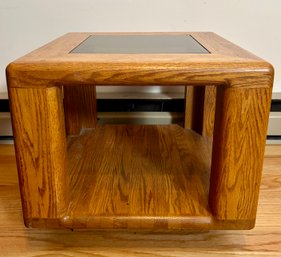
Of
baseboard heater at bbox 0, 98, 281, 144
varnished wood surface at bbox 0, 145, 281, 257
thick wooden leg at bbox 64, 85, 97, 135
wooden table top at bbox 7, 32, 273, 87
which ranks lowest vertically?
varnished wood surface at bbox 0, 145, 281, 257

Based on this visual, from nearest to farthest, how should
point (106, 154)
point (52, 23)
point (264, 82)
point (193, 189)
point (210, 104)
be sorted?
point (264, 82)
point (193, 189)
point (106, 154)
point (210, 104)
point (52, 23)

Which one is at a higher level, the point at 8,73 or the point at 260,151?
the point at 8,73

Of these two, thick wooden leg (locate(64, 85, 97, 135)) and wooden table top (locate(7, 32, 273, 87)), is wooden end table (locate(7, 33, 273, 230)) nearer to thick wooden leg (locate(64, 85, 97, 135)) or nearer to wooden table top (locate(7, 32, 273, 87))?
wooden table top (locate(7, 32, 273, 87))

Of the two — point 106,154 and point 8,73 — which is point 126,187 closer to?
point 106,154

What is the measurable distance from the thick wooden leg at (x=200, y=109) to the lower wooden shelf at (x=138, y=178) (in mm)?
29

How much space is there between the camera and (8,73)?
0.46 m

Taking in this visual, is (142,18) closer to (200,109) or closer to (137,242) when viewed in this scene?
(200,109)

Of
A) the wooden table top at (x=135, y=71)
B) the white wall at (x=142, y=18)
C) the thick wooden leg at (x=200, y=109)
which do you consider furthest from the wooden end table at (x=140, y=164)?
the white wall at (x=142, y=18)

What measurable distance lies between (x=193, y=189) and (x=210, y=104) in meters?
0.31

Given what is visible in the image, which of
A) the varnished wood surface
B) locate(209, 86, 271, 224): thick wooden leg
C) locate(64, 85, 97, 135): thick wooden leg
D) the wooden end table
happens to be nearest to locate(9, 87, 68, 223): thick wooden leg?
the wooden end table

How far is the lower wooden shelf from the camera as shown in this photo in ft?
1.79

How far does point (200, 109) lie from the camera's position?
0.93 metres

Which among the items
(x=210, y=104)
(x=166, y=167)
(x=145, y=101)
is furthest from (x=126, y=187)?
(x=145, y=101)

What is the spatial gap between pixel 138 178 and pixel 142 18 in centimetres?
50
